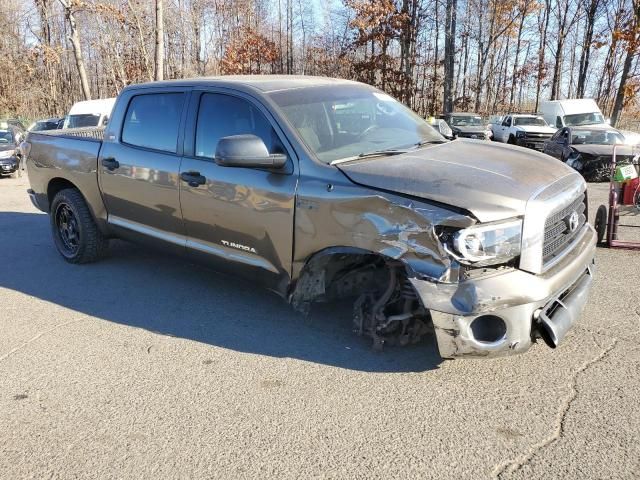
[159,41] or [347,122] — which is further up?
[159,41]

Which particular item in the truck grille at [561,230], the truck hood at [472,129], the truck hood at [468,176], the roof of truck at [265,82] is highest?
the roof of truck at [265,82]

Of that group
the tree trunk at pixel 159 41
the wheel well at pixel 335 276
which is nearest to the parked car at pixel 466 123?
the tree trunk at pixel 159 41

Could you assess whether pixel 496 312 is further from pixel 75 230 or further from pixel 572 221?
pixel 75 230

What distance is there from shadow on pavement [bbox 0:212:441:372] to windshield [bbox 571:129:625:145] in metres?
12.4

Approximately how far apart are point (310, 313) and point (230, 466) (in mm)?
1901

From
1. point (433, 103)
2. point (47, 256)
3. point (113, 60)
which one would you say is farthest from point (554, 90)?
point (47, 256)

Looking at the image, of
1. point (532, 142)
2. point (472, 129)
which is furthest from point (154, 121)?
point (472, 129)

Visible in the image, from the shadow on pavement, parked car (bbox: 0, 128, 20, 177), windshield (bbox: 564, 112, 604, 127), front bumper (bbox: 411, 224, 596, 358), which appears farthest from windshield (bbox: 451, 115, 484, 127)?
front bumper (bbox: 411, 224, 596, 358)

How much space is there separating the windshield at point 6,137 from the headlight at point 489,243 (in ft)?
55.1

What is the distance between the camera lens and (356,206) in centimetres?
330

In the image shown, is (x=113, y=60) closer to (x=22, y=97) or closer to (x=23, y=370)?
(x=22, y=97)

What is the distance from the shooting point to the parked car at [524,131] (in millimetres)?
21438

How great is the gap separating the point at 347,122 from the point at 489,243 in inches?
63.6

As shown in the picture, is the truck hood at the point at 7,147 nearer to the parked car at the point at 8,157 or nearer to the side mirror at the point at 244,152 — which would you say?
the parked car at the point at 8,157
